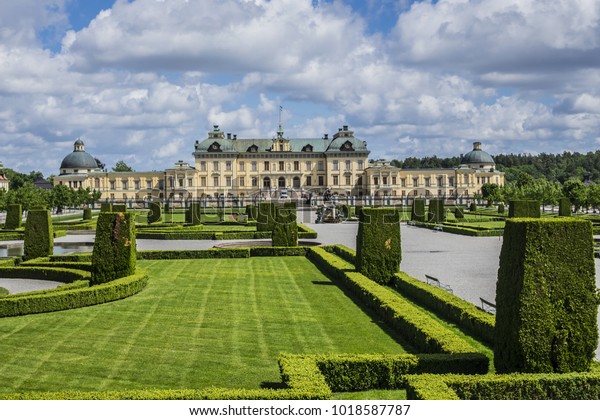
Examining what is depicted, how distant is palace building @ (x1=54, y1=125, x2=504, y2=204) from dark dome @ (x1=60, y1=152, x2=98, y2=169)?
5.51 ft

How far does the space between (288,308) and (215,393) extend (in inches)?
219

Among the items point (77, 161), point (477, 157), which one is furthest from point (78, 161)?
point (477, 157)

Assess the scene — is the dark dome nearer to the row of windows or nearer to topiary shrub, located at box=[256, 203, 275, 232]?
the row of windows

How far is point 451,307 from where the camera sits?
33.8 ft

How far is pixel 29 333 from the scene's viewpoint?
9781mm

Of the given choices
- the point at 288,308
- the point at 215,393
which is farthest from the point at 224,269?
the point at 215,393

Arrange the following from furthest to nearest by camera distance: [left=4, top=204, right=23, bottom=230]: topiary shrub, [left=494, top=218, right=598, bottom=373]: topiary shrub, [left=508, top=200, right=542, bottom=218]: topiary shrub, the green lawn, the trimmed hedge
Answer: [left=4, top=204, right=23, bottom=230]: topiary shrub < [left=508, top=200, right=542, bottom=218]: topiary shrub < the trimmed hedge < the green lawn < [left=494, top=218, right=598, bottom=373]: topiary shrub

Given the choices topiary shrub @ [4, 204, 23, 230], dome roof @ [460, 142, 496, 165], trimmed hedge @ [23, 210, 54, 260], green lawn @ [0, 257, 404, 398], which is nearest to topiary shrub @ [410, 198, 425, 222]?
topiary shrub @ [4, 204, 23, 230]

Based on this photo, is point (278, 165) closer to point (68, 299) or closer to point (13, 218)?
point (13, 218)

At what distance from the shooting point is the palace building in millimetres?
79875

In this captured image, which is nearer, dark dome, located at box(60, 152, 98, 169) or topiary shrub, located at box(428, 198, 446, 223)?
topiary shrub, located at box(428, 198, 446, 223)

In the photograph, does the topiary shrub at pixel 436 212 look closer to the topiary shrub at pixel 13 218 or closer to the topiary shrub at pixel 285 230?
the topiary shrub at pixel 285 230

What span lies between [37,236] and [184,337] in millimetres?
10498

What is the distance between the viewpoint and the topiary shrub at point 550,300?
6480 millimetres
